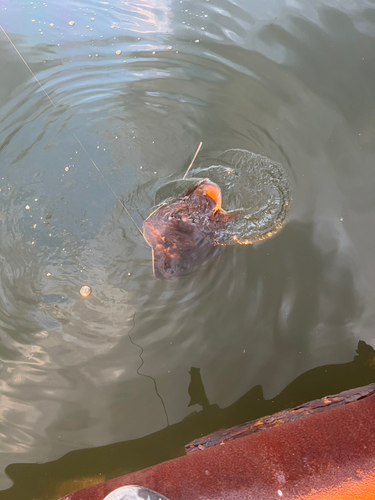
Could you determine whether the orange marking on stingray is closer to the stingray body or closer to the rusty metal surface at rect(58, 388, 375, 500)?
the rusty metal surface at rect(58, 388, 375, 500)

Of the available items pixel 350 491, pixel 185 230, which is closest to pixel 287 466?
pixel 350 491

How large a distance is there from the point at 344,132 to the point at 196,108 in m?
1.36

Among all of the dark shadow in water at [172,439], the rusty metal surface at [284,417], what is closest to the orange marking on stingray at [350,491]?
the rusty metal surface at [284,417]

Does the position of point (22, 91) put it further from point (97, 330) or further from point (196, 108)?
point (97, 330)

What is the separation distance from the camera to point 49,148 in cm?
301

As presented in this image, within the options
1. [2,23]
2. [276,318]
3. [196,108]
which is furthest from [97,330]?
[2,23]

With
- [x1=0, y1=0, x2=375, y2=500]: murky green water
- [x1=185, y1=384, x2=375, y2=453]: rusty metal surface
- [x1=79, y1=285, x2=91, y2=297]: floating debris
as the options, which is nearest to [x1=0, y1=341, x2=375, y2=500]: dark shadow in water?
[x1=0, y1=0, x2=375, y2=500]: murky green water

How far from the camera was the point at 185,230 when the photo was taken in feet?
8.34

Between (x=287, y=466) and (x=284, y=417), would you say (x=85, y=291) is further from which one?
(x=287, y=466)

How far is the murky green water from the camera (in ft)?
8.14

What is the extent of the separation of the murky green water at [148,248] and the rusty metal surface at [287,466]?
0.67 meters

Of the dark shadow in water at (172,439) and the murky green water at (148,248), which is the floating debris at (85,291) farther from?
the dark shadow in water at (172,439)

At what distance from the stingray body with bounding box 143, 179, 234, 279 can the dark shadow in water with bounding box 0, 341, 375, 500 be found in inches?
36.6

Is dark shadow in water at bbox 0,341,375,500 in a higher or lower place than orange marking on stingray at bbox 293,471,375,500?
lower
